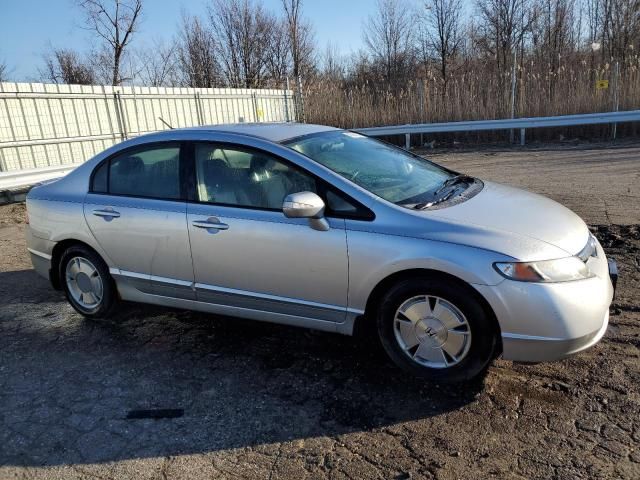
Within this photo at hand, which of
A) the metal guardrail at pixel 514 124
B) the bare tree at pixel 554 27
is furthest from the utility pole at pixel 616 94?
the bare tree at pixel 554 27

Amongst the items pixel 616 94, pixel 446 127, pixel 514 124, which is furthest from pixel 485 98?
pixel 616 94

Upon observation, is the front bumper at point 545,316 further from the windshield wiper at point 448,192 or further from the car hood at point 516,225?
the windshield wiper at point 448,192

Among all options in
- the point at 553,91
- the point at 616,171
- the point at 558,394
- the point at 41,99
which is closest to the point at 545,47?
the point at 553,91

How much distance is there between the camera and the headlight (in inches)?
110

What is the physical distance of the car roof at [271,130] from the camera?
3789 millimetres

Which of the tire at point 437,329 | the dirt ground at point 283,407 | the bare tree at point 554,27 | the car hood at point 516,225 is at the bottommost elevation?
the dirt ground at point 283,407

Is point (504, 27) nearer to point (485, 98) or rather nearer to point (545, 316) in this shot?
point (485, 98)

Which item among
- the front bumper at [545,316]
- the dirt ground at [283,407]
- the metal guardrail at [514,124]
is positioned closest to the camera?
the dirt ground at [283,407]

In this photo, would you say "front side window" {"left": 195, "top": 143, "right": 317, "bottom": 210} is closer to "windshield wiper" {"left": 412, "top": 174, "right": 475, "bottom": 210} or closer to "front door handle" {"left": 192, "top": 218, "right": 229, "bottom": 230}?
"front door handle" {"left": 192, "top": 218, "right": 229, "bottom": 230}

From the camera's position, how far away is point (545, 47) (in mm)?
24547

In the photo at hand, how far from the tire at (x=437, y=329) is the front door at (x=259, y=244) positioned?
356 millimetres

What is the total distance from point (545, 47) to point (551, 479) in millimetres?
26298

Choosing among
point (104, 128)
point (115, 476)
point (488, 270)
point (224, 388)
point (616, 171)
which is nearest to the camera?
point (115, 476)

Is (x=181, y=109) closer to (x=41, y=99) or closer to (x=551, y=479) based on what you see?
(x=41, y=99)
